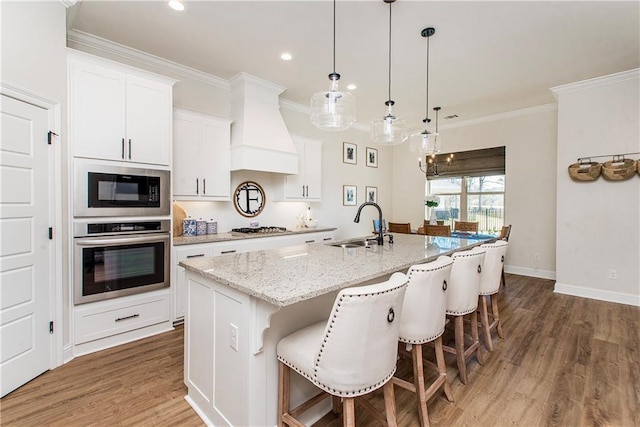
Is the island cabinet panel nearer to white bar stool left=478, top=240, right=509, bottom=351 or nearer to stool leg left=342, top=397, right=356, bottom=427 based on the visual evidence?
stool leg left=342, top=397, right=356, bottom=427

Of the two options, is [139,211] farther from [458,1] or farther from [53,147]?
[458,1]

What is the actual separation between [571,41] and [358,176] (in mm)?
3910

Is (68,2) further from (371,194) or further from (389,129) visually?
(371,194)

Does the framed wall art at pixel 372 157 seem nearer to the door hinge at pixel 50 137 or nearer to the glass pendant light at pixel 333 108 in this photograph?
the glass pendant light at pixel 333 108

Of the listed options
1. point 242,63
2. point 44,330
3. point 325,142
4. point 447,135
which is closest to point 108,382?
point 44,330

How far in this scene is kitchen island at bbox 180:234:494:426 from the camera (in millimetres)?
1438

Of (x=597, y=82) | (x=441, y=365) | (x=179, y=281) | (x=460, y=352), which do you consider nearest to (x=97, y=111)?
(x=179, y=281)

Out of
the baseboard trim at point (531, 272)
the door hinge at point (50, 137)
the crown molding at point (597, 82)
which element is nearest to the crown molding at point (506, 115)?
the crown molding at point (597, 82)

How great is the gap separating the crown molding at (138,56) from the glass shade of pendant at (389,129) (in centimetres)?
232

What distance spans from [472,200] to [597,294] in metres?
2.54

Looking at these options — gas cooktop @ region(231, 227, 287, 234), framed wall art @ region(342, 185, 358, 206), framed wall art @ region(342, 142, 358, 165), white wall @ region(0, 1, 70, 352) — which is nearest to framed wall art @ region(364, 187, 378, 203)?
framed wall art @ region(342, 185, 358, 206)

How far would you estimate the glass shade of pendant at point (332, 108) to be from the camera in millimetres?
2398

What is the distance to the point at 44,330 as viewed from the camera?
2287mm

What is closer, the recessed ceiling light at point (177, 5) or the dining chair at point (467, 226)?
the recessed ceiling light at point (177, 5)
